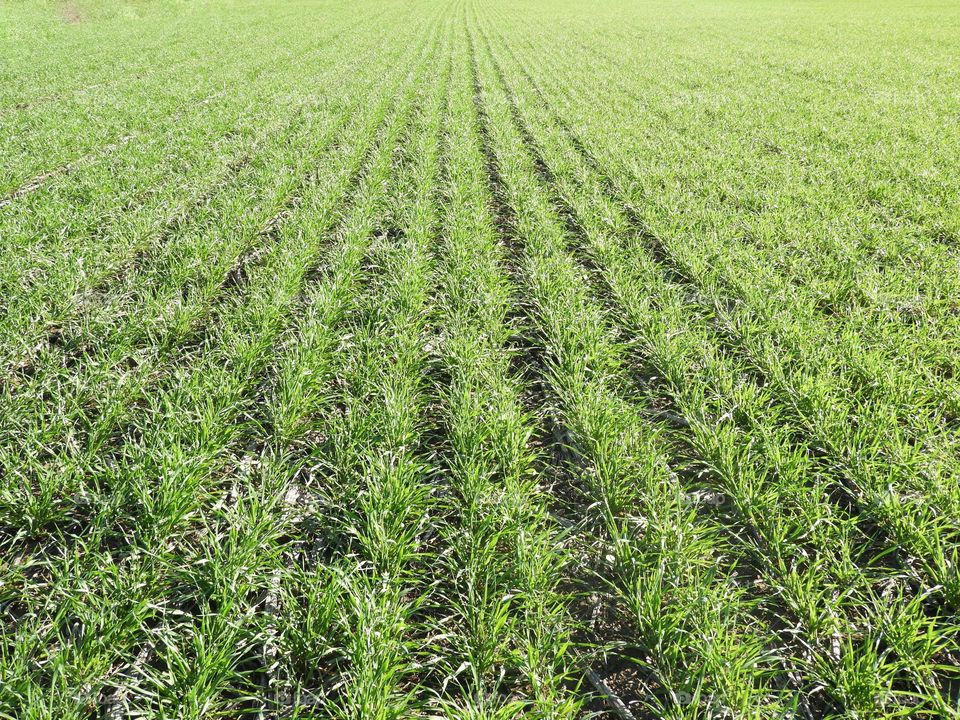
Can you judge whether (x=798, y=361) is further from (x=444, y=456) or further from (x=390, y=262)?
(x=390, y=262)

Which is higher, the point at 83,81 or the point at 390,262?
the point at 83,81

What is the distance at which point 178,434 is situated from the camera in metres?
2.80

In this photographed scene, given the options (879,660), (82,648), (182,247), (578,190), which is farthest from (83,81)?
(879,660)

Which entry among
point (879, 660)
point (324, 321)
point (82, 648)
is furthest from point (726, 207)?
point (82, 648)

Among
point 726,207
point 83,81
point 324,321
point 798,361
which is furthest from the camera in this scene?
point 83,81

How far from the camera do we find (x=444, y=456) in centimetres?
292

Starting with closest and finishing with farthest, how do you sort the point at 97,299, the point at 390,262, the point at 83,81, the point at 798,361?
the point at 798,361 < the point at 97,299 < the point at 390,262 < the point at 83,81

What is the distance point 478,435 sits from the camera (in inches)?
114

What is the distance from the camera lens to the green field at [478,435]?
6.19 feet

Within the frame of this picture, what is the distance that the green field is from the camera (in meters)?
1.89

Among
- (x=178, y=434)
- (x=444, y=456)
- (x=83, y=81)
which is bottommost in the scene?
(x=444, y=456)

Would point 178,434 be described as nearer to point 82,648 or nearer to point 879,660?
point 82,648

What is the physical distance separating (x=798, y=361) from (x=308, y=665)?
128 inches

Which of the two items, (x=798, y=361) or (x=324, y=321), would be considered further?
(x=324, y=321)
